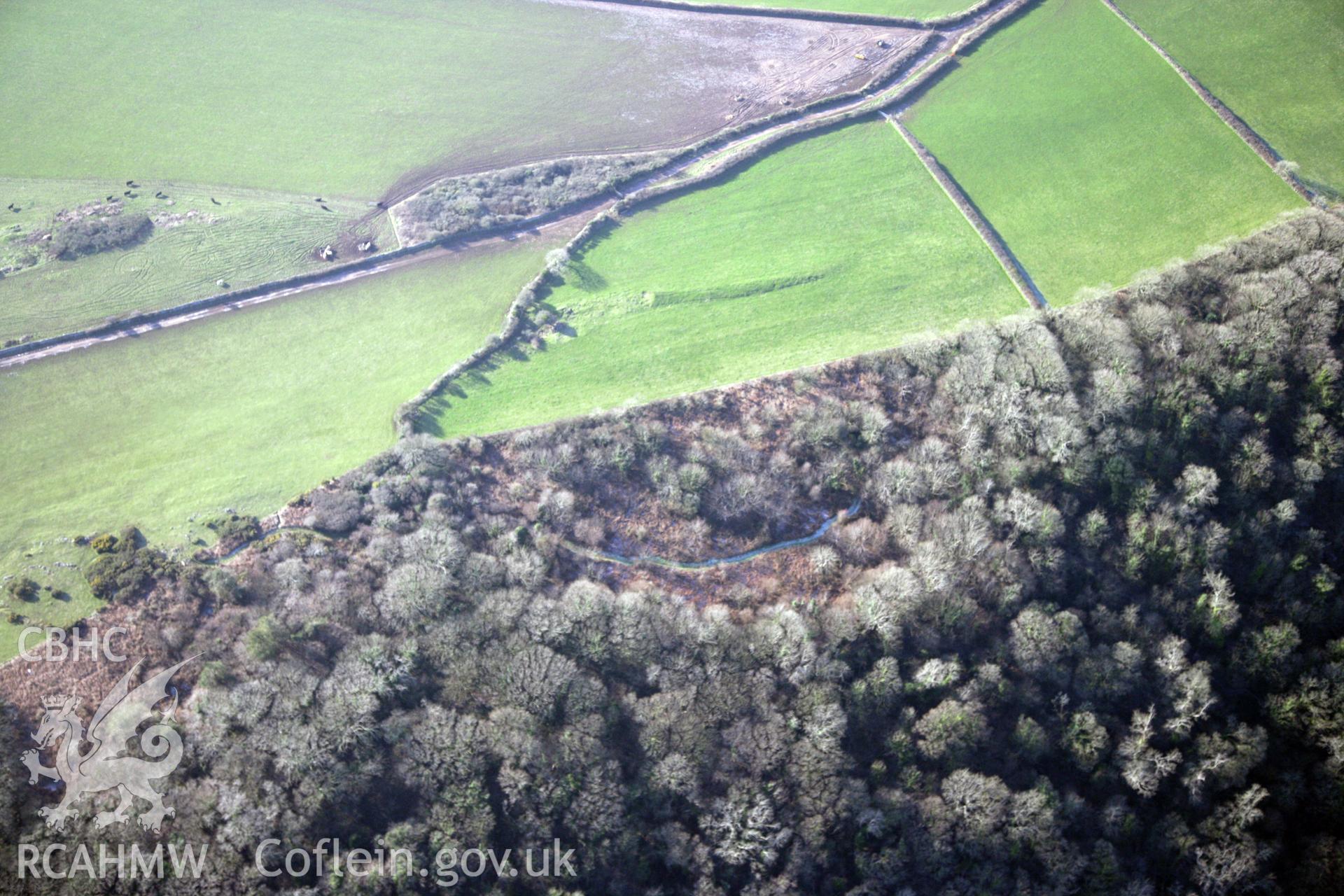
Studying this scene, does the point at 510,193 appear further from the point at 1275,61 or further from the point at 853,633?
the point at 1275,61

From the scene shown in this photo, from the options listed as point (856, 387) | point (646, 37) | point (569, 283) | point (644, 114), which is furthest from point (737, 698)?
point (646, 37)

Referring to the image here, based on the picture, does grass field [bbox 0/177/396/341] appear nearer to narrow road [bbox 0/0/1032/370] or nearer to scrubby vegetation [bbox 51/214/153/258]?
scrubby vegetation [bbox 51/214/153/258]

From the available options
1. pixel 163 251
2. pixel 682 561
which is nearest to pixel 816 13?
pixel 682 561

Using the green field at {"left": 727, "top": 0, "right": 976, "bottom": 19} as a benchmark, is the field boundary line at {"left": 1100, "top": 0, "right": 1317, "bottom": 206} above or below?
below

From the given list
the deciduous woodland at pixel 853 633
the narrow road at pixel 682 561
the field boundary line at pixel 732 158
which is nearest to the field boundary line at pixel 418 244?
the field boundary line at pixel 732 158

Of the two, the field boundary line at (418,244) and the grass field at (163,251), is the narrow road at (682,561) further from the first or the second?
the grass field at (163,251)

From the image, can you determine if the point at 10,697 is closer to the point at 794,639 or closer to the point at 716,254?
the point at 794,639

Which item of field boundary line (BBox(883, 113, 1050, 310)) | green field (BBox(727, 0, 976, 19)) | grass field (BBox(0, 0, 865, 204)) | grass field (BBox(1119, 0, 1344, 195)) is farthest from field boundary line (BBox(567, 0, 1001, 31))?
field boundary line (BBox(883, 113, 1050, 310))
